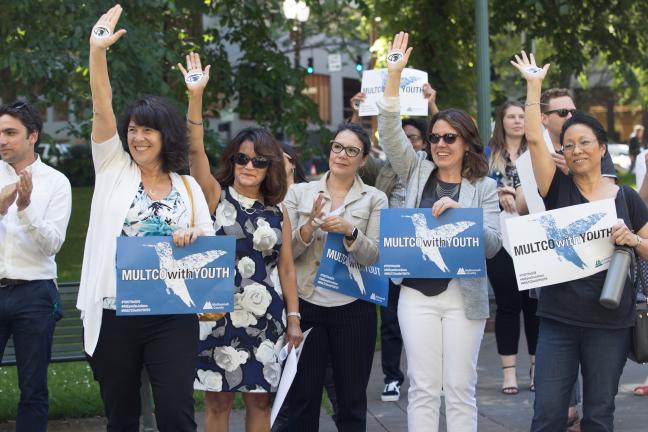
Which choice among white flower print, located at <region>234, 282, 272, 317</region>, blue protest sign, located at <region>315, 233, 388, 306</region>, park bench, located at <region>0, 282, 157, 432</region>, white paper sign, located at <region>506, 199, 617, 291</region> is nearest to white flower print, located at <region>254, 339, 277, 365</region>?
white flower print, located at <region>234, 282, 272, 317</region>

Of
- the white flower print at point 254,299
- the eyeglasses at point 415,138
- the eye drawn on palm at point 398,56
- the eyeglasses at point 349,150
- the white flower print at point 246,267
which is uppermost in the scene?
the eye drawn on palm at point 398,56

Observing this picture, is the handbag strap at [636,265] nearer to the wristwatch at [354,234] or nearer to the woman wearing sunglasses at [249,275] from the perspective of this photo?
the wristwatch at [354,234]

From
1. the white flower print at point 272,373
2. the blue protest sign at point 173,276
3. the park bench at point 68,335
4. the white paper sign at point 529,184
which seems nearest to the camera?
the blue protest sign at point 173,276

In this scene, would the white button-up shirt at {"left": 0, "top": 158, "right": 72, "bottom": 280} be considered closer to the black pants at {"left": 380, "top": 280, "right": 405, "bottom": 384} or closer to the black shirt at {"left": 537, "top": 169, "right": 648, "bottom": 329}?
the black shirt at {"left": 537, "top": 169, "right": 648, "bottom": 329}

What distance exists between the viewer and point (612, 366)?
5133 mm

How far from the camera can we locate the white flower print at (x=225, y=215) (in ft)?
18.2

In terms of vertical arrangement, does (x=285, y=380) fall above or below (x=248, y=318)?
below

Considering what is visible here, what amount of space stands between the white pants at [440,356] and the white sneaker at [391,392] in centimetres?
216

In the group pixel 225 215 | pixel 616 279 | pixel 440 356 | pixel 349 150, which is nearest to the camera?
pixel 616 279

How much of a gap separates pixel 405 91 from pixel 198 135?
9.22 ft

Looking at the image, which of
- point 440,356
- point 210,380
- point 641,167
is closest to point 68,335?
point 210,380

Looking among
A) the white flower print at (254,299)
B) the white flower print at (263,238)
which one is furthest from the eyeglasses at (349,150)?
the white flower print at (254,299)

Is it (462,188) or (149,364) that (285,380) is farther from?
(462,188)

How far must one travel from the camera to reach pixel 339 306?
588cm
